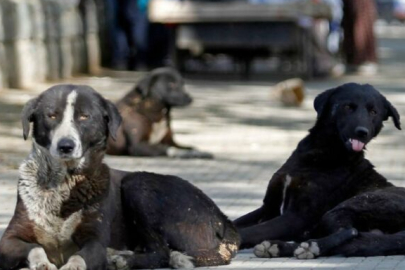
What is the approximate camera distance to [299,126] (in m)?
16.6

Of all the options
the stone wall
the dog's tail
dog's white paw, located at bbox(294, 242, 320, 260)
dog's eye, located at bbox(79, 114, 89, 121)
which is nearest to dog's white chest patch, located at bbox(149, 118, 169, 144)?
the stone wall

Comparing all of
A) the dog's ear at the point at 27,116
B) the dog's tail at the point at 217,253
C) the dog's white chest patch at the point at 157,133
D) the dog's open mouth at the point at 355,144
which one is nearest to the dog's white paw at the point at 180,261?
the dog's tail at the point at 217,253

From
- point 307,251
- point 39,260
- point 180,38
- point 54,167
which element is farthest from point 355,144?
point 180,38

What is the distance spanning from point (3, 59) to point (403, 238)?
1155 centimetres

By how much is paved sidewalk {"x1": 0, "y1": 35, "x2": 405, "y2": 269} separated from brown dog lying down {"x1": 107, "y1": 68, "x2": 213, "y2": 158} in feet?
0.82

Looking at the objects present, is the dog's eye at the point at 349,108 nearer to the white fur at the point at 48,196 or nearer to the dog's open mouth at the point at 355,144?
the dog's open mouth at the point at 355,144

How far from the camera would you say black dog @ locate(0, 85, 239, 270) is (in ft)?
23.7

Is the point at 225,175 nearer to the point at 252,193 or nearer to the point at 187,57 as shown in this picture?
the point at 252,193

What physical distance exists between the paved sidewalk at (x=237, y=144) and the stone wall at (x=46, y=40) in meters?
0.41

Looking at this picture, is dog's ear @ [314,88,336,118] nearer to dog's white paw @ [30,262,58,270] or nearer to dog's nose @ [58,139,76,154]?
dog's nose @ [58,139,76,154]

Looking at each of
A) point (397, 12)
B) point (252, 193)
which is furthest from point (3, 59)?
point (397, 12)

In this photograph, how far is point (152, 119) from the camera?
563 inches

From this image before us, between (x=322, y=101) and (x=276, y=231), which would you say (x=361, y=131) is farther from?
(x=276, y=231)

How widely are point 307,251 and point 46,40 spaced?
14.0 m
